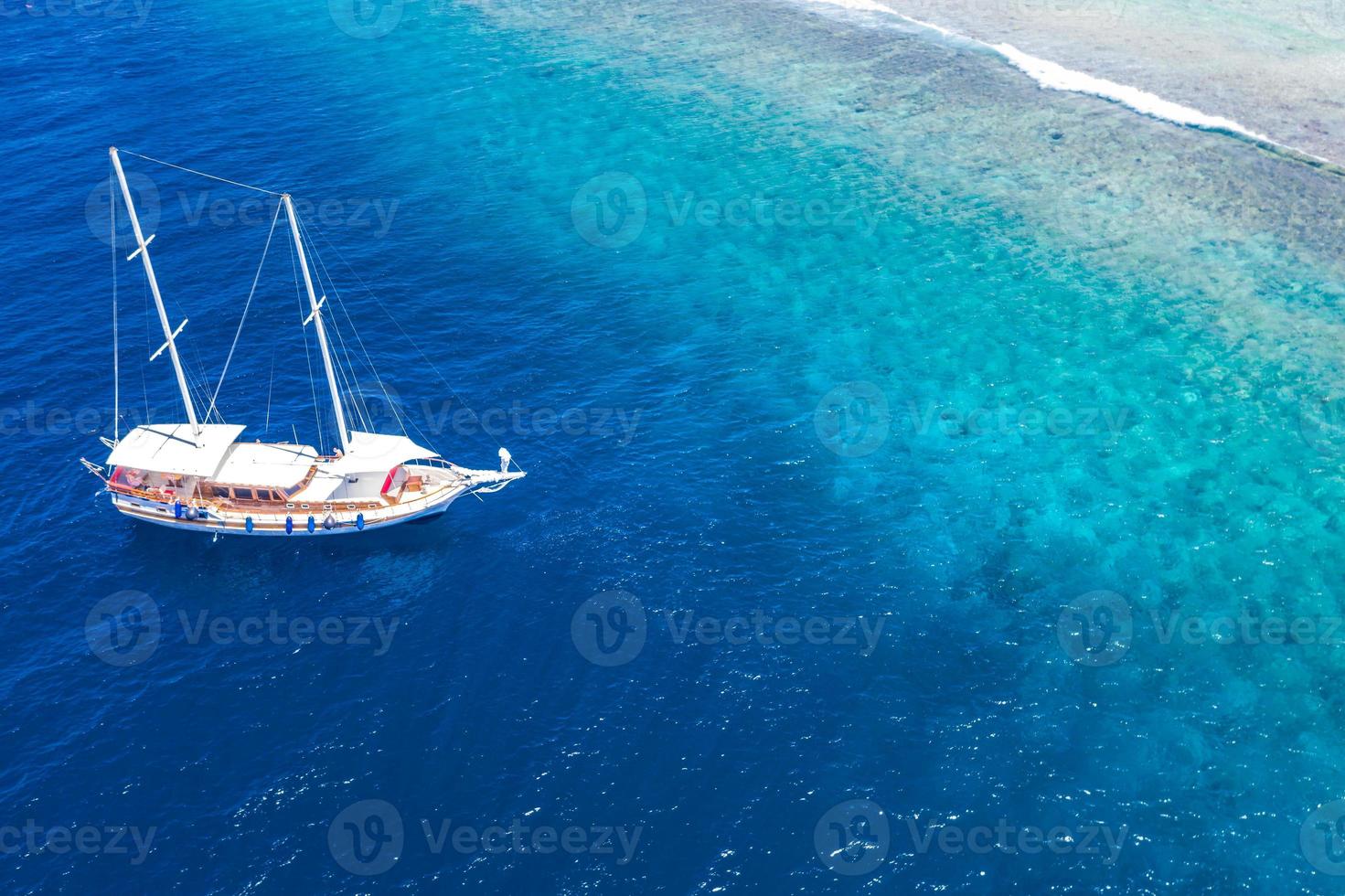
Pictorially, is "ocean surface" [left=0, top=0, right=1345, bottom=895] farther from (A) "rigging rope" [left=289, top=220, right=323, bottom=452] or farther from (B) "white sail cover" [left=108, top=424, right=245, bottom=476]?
(B) "white sail cover" [left=108, top=424, right=245, bottom=476]

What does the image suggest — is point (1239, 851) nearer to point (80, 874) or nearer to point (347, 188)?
point (80, 874)

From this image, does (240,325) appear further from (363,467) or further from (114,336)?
(363,467)

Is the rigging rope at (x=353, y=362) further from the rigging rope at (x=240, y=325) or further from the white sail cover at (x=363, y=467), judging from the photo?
the white sail cover at (x=363, y=467)

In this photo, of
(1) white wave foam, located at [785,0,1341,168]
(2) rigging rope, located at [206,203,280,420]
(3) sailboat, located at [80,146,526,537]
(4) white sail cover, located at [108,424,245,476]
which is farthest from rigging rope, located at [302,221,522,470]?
(1) white wave foam, located at [785,0,1341,168]

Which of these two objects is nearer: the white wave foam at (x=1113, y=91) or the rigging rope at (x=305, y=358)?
the rigging rope at (x=305, y=358)

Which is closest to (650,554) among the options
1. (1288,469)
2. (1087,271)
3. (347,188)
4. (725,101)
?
(1288,469)

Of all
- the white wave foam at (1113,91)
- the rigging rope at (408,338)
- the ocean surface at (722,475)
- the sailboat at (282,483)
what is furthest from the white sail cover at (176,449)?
the white wave foam at (1113,91)

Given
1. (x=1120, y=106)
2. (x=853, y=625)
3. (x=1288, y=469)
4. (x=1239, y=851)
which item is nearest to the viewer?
(x=1239, y=851)
